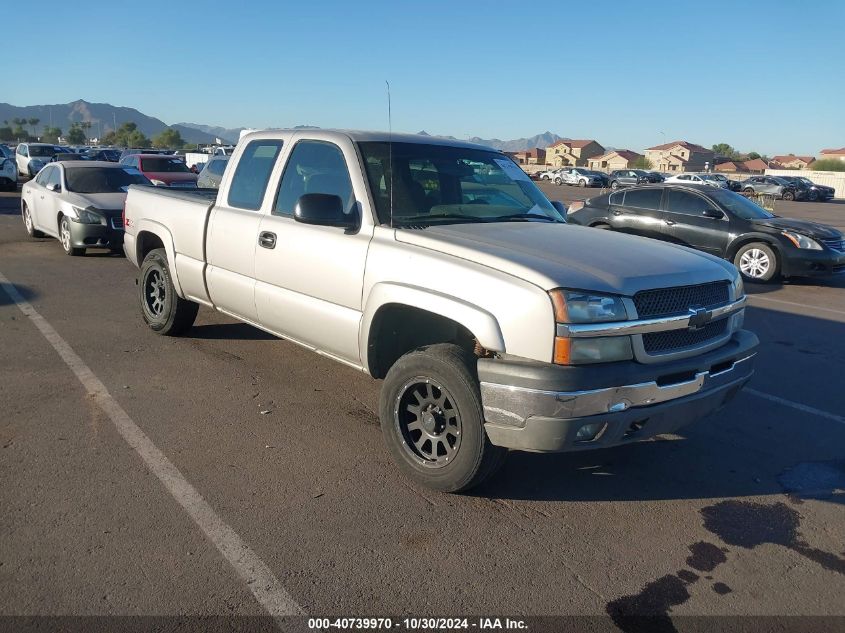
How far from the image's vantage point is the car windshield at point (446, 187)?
15.1 feet

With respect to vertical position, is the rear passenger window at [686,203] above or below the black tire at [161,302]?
above

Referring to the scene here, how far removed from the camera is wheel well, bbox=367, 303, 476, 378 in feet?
13.9

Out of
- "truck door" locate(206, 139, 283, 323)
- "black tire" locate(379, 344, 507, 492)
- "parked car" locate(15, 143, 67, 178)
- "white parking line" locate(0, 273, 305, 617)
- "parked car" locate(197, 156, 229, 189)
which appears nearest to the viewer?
"white parking line" locate(0, 273, 305, 617)

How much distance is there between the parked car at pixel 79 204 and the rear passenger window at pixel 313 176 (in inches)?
294

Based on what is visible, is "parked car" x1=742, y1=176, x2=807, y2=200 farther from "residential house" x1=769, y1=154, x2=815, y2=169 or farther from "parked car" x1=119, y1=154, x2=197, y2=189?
"residential house" x1=769, y1=154, x2=815, y2=169

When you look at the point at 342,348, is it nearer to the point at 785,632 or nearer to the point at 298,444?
the point at 298,444

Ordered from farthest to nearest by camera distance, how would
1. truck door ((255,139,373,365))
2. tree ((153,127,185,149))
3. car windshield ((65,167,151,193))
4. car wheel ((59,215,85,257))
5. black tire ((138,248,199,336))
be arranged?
tree ((153,127,185,149)) < car windshield ((65,167,151,193)) < car wheel ((59,215,85,257)) < black tire ((138,248,199,336)) < truck door ((255,139,373,365))

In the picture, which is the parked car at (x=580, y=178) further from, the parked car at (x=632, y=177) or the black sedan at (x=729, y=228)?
the black sedan at (x=729, y=228)

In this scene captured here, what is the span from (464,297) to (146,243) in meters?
4.70

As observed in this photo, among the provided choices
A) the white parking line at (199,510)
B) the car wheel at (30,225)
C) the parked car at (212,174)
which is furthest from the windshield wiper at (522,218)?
the car wheel at (30,225)

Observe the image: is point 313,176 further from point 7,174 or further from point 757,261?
point 7,174

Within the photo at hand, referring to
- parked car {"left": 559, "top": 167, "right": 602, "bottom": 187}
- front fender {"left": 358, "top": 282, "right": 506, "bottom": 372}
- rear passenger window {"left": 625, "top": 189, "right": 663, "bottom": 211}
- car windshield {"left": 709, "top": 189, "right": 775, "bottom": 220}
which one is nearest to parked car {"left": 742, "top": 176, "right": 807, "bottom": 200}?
parked car {"left": 559, "top": 167, "right": 602, "bottom": 187}

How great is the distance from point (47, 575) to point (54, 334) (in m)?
4.39

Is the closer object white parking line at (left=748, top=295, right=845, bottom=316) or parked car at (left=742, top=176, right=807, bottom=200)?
white parking line at (left=748, top=295, right=845, bottom=316)
